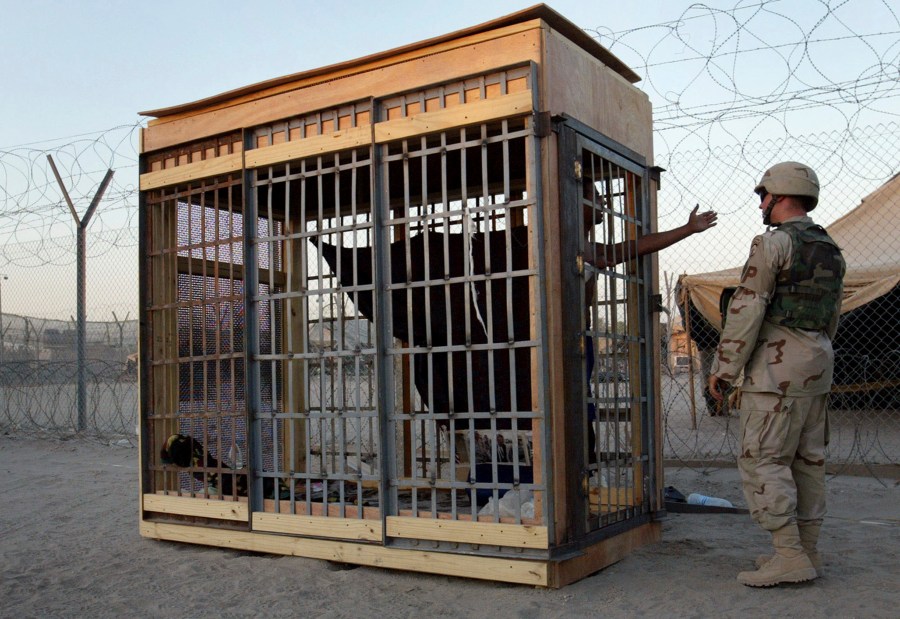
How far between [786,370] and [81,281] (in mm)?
9483

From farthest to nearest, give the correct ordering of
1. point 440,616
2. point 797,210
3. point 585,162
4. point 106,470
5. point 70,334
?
point 70,334, point 106,470, point 585,162, point 797,210, point 440,616

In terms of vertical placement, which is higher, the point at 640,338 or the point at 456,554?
the point at 640,338

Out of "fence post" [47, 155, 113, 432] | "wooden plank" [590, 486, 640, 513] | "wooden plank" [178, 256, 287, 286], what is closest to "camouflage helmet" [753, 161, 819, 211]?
"wooden plank" [590, 486, 640, 513]

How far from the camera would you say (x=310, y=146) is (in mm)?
4605

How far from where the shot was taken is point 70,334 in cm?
1542

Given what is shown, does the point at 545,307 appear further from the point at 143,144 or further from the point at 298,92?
the point at 143,144

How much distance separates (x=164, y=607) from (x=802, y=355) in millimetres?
3214

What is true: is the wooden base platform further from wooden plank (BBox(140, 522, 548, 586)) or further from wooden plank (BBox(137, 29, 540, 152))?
wooden plank (BBox(137, 29, 540, 152))

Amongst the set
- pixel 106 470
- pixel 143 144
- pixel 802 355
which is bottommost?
pixel 106 470

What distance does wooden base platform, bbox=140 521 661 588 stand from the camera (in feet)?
12.7

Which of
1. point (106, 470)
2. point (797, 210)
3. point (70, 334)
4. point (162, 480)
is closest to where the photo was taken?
point (797, 210)

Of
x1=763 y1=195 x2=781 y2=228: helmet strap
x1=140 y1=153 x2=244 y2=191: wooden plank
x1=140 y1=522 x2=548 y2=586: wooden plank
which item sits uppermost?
x1=140 y1=153 x2=244 y2=191: wooden plank

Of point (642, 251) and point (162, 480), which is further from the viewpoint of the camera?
point (162, 480)

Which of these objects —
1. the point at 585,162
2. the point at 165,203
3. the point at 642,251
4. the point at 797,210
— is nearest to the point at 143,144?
the point at 165,203
